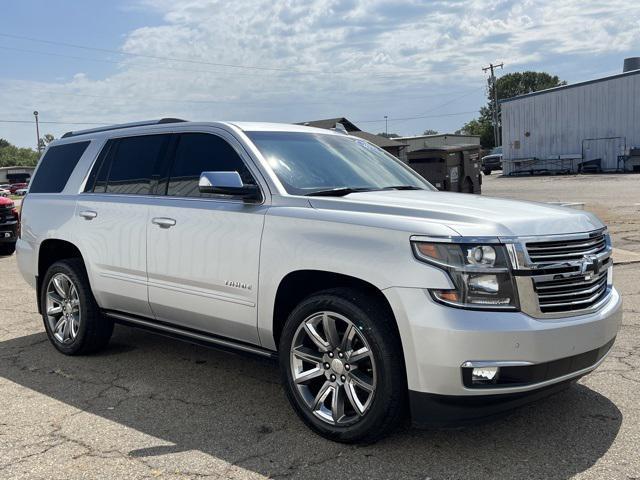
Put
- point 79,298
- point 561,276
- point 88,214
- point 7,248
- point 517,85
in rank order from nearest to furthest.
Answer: point 561,276, point 88,214, point 79,298, point 7,248, point 517,85

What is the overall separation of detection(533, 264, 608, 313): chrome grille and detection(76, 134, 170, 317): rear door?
2846 mm

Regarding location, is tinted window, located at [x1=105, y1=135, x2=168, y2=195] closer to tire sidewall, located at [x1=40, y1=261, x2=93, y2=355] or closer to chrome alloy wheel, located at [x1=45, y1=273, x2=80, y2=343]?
tire sidewall, located at [x1=40, y1=261, x2=93, y2=355]

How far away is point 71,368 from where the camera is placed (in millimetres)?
5324

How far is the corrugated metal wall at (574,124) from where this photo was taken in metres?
38.0

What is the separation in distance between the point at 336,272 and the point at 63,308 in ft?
10.2

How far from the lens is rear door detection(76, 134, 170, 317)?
493 cm

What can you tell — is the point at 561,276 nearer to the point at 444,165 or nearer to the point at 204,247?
the point at 204,247

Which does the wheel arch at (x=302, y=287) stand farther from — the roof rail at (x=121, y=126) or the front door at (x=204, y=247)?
the roof rail at (x=121, y=126)

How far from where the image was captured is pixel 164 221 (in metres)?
4.69

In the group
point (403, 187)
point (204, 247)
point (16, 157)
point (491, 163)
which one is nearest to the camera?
point (204, 247)

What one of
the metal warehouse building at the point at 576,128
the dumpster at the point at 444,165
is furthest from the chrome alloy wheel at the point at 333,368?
the metal warehouse building at the point at 576,128

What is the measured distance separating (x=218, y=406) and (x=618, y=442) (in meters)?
2.44

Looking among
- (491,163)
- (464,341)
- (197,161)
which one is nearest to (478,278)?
(464,341)

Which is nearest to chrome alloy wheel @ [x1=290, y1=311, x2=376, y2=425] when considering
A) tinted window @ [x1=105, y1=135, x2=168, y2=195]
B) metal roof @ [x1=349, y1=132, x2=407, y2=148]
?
tinted window @ [x1=105, y1=135, x2=168, y2=195]
